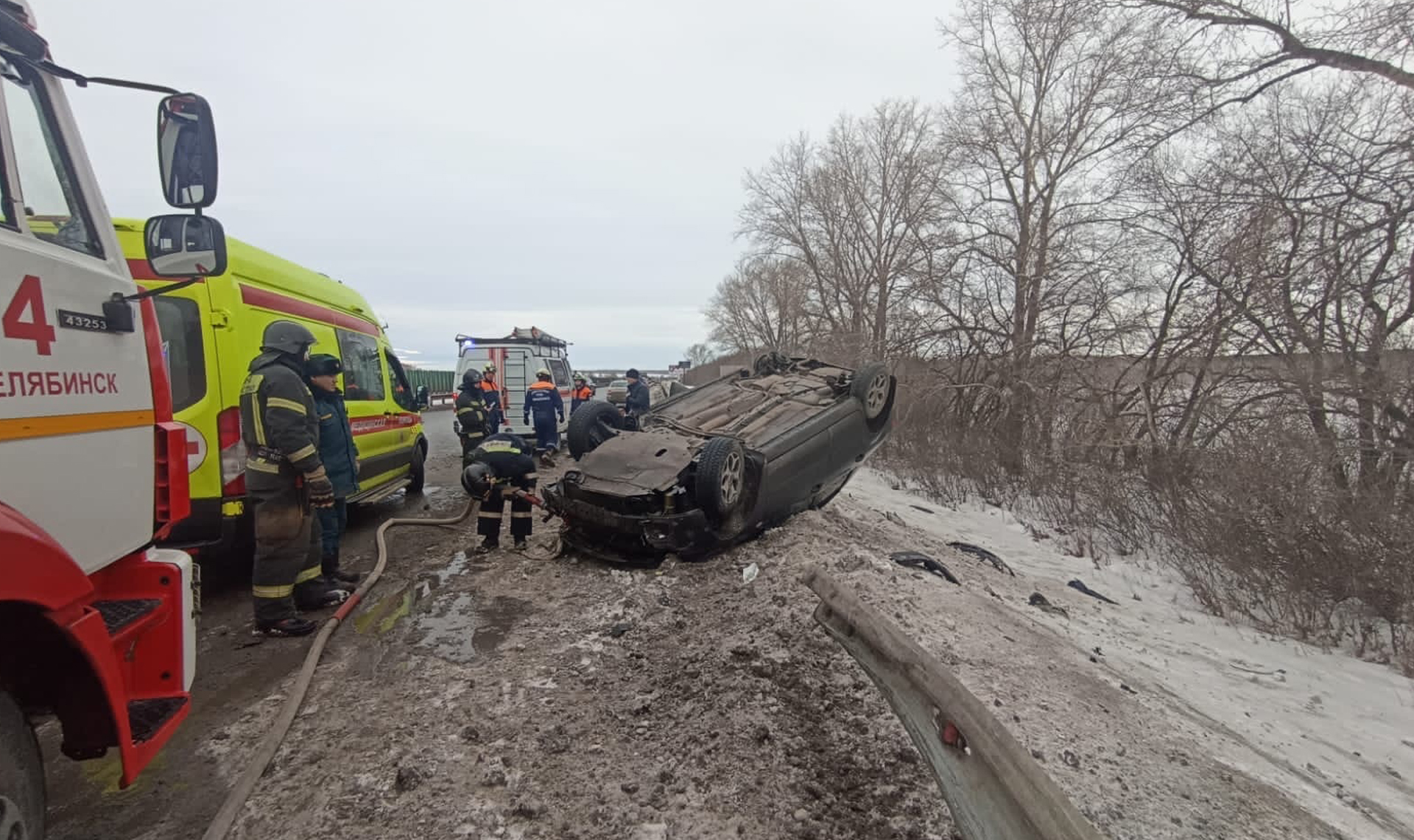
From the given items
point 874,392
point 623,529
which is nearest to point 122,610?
point 623,529

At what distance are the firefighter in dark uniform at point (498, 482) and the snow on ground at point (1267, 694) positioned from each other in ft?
13.8

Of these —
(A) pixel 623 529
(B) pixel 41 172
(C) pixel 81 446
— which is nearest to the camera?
(C) pixel 81 446

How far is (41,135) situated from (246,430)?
2.47m

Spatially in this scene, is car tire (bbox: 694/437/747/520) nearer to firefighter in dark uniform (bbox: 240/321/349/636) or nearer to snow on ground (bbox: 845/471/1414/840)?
snow on ground (bbox: 845/471/1414/840)

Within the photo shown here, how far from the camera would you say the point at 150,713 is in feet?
6.98

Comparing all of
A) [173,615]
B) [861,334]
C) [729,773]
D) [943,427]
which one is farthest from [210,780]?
[861,334]

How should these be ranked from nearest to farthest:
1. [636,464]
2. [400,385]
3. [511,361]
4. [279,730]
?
[279,730]
[636,464]
[400,385]
[511,361]

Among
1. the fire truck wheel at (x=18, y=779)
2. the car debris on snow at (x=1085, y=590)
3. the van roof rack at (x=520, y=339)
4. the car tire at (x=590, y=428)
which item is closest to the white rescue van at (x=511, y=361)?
the van roof rack at (x=520, y=339)

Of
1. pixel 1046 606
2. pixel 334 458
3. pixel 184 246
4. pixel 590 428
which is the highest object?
pixel 184 246

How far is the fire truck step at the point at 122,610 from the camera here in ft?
6.73

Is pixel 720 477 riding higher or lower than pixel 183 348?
lower

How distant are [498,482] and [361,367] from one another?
84.7 inches

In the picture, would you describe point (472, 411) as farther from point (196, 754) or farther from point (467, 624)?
point (196, 754)

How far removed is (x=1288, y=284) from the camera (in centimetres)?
720
